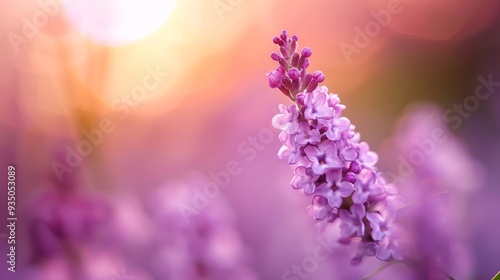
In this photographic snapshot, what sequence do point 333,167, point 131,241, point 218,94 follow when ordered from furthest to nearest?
point 218,94 < point 131,241 < point 333,167

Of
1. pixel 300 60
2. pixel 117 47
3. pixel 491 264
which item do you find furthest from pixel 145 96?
pixel 491 264

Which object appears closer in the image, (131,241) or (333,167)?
(333,167)

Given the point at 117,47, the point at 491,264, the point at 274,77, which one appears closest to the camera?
the point at 274,77

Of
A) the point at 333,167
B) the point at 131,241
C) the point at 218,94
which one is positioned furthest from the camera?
the point at 218,94

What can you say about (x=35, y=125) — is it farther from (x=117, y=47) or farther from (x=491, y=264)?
(x=491, y=264)

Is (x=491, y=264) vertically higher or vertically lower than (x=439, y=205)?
lower

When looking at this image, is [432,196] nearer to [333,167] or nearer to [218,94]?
[333,167]

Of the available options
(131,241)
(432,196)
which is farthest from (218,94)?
(432,196)
